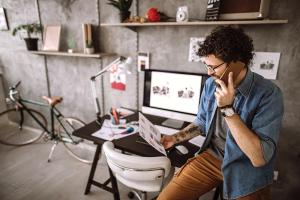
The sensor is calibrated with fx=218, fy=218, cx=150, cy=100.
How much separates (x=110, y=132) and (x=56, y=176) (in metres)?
1.12

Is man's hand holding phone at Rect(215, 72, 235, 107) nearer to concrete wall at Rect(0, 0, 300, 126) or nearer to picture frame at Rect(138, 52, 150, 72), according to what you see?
concrete wall at Rect(0, 0, 300, 126)

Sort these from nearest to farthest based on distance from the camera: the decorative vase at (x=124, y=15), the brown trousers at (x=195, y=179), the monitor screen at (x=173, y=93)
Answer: the brown trousers at (x=195, y=179), the monitor screen at (x=173, y=93), the decorative vase at (x=124, y=15)

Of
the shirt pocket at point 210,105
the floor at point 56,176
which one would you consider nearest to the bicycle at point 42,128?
the floor at point 56,176

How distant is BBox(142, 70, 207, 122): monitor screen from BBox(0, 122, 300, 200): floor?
88cm

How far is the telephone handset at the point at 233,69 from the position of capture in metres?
1.10

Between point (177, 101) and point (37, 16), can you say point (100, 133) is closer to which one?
point (177, 101)

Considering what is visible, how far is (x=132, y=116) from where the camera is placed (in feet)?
7.06

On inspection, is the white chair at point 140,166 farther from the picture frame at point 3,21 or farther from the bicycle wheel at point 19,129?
the picture frame at point 3,21

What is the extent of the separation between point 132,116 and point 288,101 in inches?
53.1

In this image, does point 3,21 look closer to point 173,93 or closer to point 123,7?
point 123,7

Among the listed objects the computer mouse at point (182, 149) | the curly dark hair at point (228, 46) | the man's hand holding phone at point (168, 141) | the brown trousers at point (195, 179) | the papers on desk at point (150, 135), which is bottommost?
the brown trousers at point (195, 179)

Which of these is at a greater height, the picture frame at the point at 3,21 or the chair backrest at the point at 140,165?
the picture frame at the point at 3,21

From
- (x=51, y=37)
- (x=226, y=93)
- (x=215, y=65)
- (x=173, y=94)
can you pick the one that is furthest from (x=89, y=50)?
(x=226, y=93)

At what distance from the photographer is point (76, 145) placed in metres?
3.02
